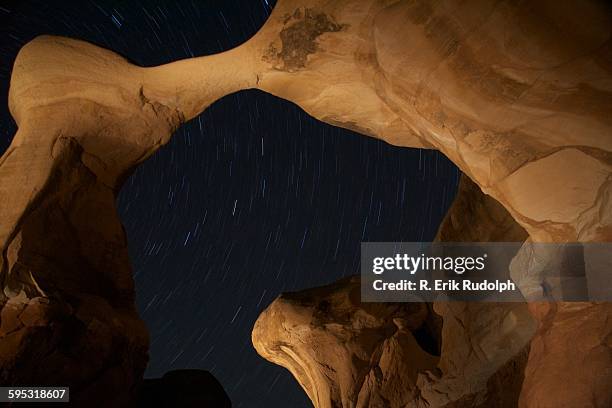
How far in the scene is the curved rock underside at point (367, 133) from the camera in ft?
11.6

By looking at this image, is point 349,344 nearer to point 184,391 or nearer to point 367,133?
point 184,391

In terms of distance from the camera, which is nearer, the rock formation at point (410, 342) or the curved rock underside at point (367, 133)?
the curved rock underside at point (367, 133)

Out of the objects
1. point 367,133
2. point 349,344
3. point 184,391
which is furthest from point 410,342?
point 184,391

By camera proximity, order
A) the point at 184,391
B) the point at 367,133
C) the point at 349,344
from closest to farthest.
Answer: the point at 367,133 → the point at 349,344 → the point at 184,391

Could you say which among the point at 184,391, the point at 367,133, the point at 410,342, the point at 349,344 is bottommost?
the point at 184,391

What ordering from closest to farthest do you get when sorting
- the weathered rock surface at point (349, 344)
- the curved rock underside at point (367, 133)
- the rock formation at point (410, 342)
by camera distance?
1. the curved rock underside at point (367, 133)
2. the rock formation at point (410, 342)
3. the weathered rock surface at point (349, 344)

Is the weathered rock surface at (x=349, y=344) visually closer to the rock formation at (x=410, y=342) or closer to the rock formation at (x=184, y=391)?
the rock formation at (x=410, y=342)

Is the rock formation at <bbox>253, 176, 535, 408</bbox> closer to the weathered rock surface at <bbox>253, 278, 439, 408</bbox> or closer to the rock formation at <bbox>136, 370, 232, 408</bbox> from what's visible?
the weathered rock surface at <bbox>253, 278, 439, 408</bbox>

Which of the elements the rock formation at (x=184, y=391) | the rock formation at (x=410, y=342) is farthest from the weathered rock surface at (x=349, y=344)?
the rock formation at (x=184, y=391)

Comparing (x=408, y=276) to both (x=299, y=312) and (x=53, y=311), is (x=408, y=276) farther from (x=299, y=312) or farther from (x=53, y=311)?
(x=53, y=311)

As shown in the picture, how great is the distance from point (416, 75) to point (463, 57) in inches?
16.5

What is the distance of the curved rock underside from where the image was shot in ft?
11.6

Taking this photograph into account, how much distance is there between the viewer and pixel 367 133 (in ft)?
20.1

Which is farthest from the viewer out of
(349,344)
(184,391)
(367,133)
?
(184,391)
